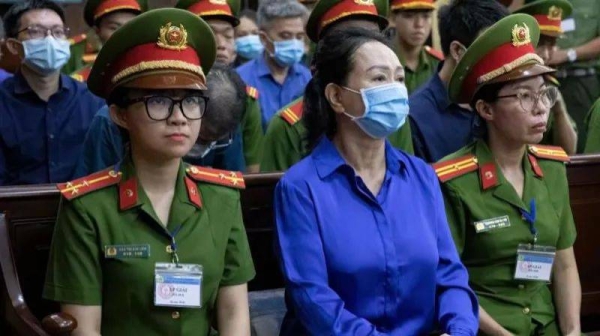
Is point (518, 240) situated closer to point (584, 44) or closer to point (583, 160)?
point (583, 160)

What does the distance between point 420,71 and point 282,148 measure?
154cm

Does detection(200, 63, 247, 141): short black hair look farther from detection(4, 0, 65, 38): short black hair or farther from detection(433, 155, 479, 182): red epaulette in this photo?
detection(4, 0, 65, 38): short black hair

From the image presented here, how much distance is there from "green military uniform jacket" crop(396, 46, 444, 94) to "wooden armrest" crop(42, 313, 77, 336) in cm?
306

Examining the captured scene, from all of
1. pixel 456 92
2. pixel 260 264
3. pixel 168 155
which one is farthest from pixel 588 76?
pixel 168 155

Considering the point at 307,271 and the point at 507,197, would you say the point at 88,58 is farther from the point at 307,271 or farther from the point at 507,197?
the point at 307,271

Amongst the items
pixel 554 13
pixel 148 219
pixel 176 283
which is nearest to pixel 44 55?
pixel 148 219

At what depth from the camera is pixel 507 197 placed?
3.25 metres

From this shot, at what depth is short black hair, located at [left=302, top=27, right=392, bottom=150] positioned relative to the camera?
2.99 metres

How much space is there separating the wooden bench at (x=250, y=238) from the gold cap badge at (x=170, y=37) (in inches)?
22.5

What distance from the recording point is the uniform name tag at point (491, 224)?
3.20m

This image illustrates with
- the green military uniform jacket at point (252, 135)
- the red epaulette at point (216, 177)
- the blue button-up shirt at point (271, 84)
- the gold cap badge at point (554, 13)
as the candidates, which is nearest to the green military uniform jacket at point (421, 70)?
the blue button-up shirt at point (271, 84)

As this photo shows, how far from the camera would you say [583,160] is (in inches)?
144

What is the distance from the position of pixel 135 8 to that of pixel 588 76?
2.47 m

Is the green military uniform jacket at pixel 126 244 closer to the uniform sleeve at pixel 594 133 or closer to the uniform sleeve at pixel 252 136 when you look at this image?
the uniform sleeve at pixel 252 136
